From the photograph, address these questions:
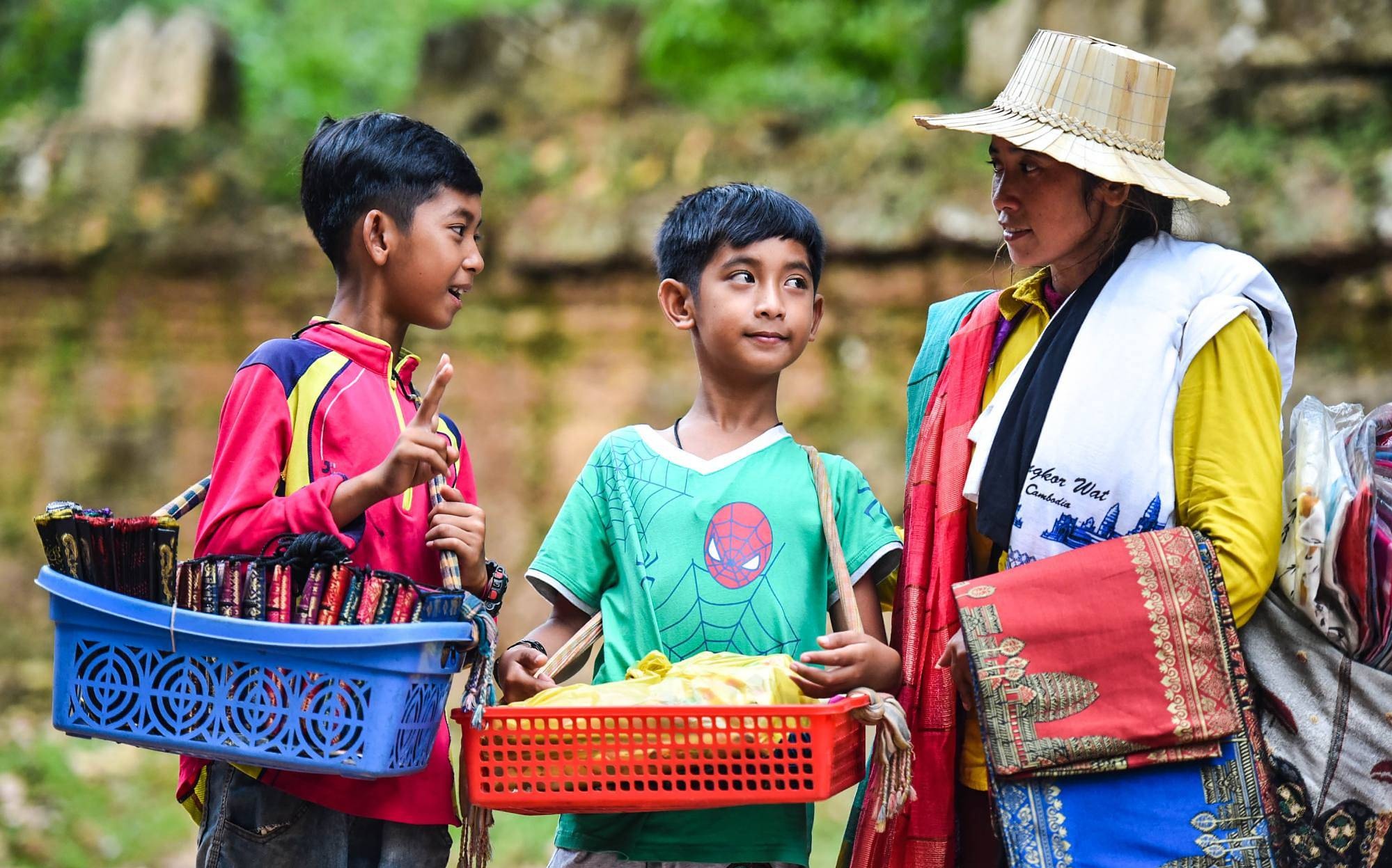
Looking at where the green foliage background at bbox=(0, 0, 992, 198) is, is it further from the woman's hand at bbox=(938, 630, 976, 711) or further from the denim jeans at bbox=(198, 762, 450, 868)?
the denim jeans at bbox=(198, 762, 450, 868)

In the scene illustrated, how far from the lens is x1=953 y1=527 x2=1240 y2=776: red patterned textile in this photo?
7.88 ft

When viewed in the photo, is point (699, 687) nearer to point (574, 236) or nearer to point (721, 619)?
point (721, 619)

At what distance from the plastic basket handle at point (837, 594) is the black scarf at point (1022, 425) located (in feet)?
0.89

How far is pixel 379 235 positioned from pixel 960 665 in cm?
139

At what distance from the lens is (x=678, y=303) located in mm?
3082

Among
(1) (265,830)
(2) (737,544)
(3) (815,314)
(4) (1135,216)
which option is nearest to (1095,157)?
(4) (1135,216)

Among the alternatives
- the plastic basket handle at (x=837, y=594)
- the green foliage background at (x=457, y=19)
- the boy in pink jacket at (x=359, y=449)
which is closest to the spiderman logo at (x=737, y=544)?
the plastic basket handle at (x=837, y=594)

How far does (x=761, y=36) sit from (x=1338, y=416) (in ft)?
21.5

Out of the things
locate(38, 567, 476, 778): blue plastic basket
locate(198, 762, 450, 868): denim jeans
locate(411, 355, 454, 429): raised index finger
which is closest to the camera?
locate(38, 567, 476, 778): blue plastic basket

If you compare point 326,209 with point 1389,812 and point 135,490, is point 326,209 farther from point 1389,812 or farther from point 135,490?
point 135,490

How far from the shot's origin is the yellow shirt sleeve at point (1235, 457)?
8.00ft

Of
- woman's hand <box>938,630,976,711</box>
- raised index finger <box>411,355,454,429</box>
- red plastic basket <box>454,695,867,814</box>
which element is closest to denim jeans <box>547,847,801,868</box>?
red plastic basket <box>454,695,867,814</box>

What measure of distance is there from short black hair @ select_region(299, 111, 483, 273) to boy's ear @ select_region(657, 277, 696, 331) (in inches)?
18.0

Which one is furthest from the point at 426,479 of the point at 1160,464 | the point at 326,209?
the point at 1160,464
